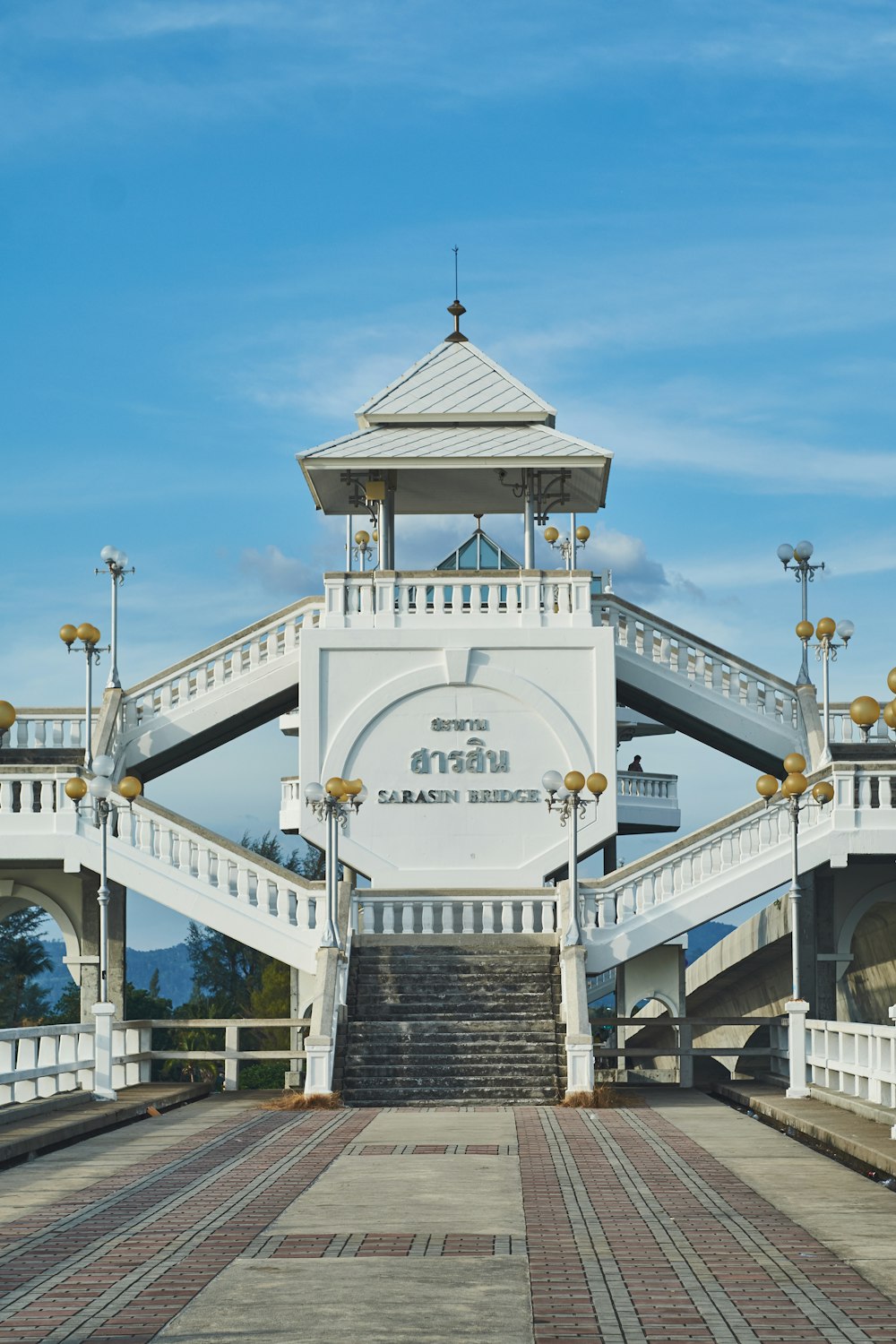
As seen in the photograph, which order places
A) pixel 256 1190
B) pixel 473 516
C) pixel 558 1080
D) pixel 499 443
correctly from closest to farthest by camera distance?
pixel 256 1190
pixel 558 1080
pixel 499 443
pixel 473 516

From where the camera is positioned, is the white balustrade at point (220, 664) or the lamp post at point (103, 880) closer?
the lamp post at point (103, 880)

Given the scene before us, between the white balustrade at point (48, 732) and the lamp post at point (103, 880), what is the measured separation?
3.76 meters

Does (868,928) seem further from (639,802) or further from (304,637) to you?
(304,637)

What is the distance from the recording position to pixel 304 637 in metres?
32.0

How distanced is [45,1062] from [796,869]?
10.4 meters

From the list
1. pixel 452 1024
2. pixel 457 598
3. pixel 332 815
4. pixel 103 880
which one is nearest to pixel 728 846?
pixel 452 1024

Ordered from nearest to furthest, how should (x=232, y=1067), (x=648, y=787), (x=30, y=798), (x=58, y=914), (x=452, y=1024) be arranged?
1. (x=452, y=1024)
2. (x=232, y=1067)
3. (x=30, y=798)
4. (x=58, y=914)
5. (x=648, y=787)

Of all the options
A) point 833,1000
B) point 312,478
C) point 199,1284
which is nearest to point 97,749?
point 312,478

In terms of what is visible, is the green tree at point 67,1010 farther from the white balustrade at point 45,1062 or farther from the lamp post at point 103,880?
the white balustrade at point 45,1062

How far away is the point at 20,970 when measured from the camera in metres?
74.9

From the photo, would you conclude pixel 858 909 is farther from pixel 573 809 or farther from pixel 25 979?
pixel 25 979

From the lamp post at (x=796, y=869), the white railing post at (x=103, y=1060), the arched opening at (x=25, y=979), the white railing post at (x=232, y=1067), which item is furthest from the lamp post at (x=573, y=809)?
the arched opening at (x=25, y=979)

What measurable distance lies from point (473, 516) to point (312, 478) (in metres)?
8.25

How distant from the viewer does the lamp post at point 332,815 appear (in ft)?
86.7
